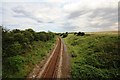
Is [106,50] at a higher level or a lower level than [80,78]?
higher

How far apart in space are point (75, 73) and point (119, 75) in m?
3.75

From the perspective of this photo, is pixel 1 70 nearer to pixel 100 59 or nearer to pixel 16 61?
pixel 16 61

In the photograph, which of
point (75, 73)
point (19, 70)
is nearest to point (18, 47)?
point (19, 70)

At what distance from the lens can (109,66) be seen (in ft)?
56.2

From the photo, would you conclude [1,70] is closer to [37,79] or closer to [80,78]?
[37,79]

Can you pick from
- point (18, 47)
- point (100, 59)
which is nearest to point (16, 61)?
point (18, 47)

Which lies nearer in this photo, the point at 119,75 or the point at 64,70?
the point at 119,75

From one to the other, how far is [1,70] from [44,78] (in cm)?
455

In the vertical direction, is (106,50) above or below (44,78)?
above

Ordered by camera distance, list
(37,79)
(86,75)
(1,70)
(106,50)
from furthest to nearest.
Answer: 1. (106,50)
2. (1,70)
3. (86,75)
4. (37,79)

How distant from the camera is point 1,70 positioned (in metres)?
15.6

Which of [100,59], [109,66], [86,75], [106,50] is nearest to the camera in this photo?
[86,75]

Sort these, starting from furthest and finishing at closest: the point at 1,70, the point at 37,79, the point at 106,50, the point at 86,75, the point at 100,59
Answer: the point at 106,50 → the point at 100,59 → the point at 1,70 → the point at 86,75 → the point at 37,79

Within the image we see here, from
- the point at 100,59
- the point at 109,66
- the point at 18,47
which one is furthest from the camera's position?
the point at 18,47
